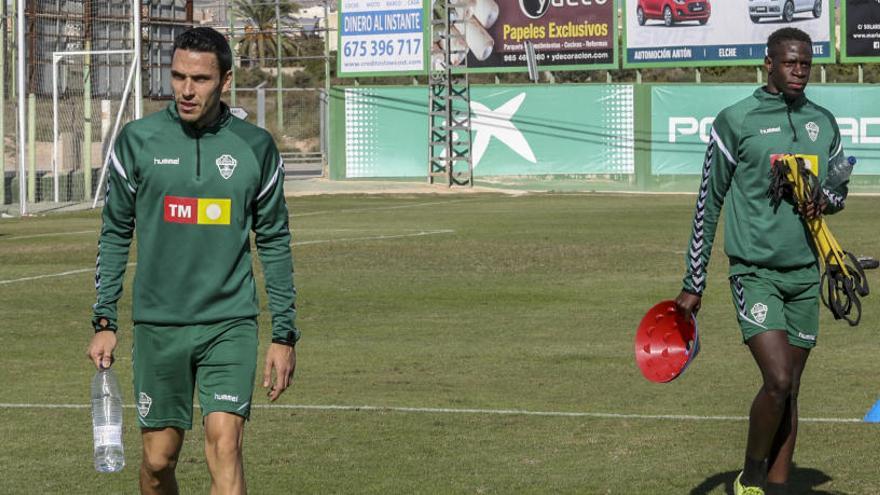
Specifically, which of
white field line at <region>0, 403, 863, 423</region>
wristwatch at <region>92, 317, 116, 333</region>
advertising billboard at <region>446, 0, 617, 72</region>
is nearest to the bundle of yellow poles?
white field line at <region>0, 403, 863, 423</region>

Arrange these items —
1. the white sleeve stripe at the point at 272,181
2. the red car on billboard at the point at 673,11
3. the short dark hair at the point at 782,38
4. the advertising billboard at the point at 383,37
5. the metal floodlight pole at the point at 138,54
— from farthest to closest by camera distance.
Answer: the advertising billboard at the point at 383,37
the red car on billboard at the point at 673,11
the metal floodlight pole at the point at 138,54
the short dark hair at the point at 782,38
the white sleeve stripe at the point at 272,181

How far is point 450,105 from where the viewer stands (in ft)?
160

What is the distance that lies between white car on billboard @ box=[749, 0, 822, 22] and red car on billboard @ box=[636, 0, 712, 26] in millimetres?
1332

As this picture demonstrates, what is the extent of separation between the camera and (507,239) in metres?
26.9

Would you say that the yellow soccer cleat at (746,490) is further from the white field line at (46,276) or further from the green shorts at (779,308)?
the white field line at (46,276)

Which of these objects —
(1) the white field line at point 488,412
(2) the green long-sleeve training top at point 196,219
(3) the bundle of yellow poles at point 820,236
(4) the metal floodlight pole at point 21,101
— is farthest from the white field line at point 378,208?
(2) the green long-sleeve training top at point 196,219

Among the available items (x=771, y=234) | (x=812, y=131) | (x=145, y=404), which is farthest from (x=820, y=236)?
(x=145, y=404)

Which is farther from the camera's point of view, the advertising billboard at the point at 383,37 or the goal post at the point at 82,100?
the advertising billboard at the point at 383,37

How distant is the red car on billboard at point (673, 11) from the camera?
4753 centimetres

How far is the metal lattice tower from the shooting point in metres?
48.7

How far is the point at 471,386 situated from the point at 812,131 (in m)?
→ 5.07

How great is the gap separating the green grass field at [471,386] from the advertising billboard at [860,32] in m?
22.5

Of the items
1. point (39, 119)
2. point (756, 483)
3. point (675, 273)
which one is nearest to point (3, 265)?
point (675, 273)

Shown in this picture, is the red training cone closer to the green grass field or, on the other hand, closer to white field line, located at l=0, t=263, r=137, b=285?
the green grass field
